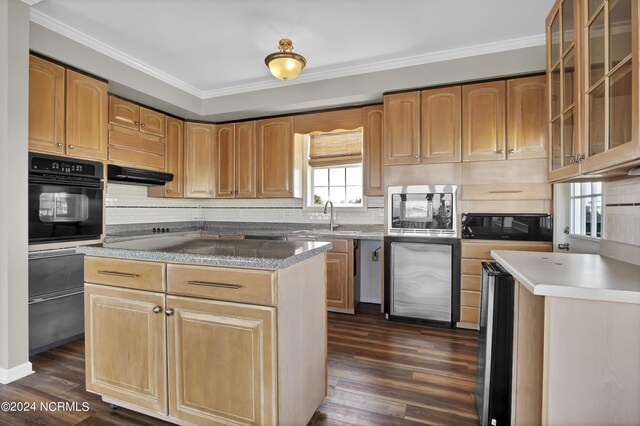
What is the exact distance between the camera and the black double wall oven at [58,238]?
259 cm

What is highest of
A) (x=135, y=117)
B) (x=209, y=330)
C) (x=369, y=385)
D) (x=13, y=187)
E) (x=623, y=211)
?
(x=135, y=117)

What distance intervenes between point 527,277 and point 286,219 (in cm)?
361

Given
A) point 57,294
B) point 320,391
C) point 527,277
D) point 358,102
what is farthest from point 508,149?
point 57,294

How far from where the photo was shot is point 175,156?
4285 mm

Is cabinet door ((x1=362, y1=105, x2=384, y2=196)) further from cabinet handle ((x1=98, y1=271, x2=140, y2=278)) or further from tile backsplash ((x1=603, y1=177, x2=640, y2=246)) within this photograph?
cabinet handle ((x1=98, y1=271, x2=140, y2=278))

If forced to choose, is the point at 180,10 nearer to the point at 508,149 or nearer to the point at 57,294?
the point at 57,294

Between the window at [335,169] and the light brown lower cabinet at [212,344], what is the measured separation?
2515 mm

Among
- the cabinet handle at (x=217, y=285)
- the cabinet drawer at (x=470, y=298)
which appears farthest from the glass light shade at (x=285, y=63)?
the cabinet drawer at (x=470, y=298)

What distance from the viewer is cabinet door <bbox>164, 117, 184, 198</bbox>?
165 inches

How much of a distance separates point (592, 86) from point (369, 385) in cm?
203

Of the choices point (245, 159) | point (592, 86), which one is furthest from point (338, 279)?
point (592, 86)

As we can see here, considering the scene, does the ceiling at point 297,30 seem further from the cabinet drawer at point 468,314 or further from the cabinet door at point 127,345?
the cabinet drawer at point 468,314

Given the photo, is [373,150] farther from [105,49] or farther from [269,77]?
[105,49]

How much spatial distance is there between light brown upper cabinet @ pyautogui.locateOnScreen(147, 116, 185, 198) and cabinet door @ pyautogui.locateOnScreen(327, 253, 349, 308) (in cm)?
218
